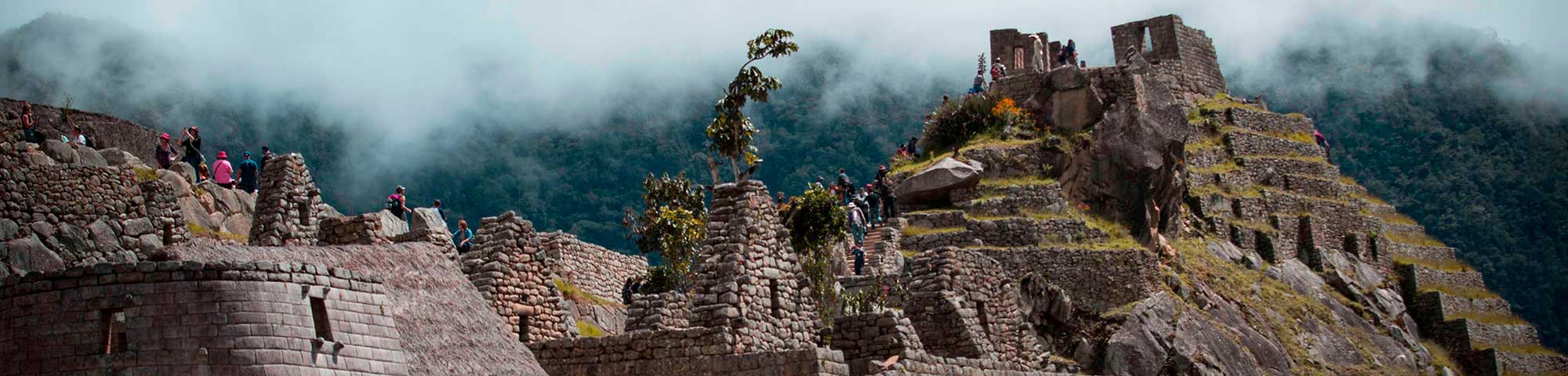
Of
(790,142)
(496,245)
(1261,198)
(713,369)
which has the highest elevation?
(790,142)

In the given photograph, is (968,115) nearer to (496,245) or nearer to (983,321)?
(983,321)

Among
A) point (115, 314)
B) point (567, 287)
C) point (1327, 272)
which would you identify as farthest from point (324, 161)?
point (115, 314)

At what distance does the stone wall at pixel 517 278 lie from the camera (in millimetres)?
28047

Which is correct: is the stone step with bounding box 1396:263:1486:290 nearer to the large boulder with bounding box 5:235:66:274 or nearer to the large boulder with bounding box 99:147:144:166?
the large boulder with bounding box 99:147:144:166

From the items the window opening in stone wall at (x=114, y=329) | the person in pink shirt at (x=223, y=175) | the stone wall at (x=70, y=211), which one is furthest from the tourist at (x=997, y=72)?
the window opening in stone wall at (x=114, y=329)

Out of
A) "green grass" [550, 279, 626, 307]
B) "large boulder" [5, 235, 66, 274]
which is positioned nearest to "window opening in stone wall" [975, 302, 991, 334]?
"green grass" [550, 279, 626, 307]

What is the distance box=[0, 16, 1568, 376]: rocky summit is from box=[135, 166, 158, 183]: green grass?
5.7 inches

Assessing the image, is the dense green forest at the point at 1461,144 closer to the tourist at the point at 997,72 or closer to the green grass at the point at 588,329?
the tourist at the point at 997,72

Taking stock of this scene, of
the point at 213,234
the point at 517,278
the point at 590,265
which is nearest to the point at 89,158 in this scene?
the point at 213,234

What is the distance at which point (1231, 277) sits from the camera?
52.0 meters

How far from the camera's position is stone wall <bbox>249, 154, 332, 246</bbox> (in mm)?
28484

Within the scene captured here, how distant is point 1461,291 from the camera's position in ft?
207

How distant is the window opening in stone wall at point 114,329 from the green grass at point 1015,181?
33419mm

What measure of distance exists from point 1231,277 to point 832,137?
92.9 feet
